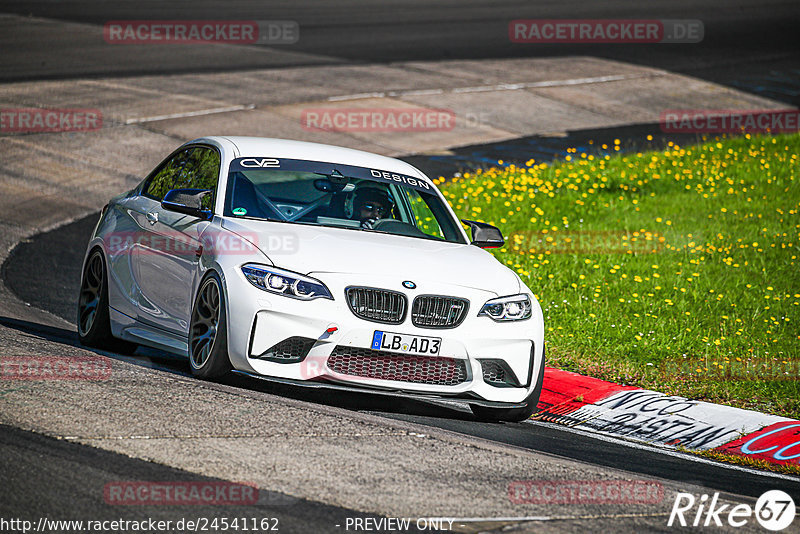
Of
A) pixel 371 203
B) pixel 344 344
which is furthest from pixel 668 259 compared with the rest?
pixel 344 344

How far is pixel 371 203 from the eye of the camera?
8.64m

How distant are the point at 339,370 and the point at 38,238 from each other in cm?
791

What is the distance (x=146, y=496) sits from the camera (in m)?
5.07

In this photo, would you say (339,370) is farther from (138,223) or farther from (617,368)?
(617,368)

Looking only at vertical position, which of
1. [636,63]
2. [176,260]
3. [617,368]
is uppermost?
[636,63]

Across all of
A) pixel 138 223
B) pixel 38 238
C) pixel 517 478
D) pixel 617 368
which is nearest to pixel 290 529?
pixel 517 478

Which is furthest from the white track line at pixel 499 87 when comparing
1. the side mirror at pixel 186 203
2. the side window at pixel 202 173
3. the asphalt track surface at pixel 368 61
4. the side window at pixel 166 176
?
the side mirror at pixel 186 203

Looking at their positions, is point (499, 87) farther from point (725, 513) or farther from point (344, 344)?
point (725, 513)

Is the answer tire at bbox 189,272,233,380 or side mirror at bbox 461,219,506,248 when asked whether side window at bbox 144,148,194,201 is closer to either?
tire at bbox 189,272,233,380

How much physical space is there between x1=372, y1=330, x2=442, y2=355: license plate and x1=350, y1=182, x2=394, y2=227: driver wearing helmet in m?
1.56

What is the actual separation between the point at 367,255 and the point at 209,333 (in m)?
1.10

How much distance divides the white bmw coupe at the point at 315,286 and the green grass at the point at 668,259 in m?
2.15

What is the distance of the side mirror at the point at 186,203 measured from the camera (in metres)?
7.92

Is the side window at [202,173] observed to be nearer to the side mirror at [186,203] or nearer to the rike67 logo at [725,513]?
the side mirror at [186,203]
